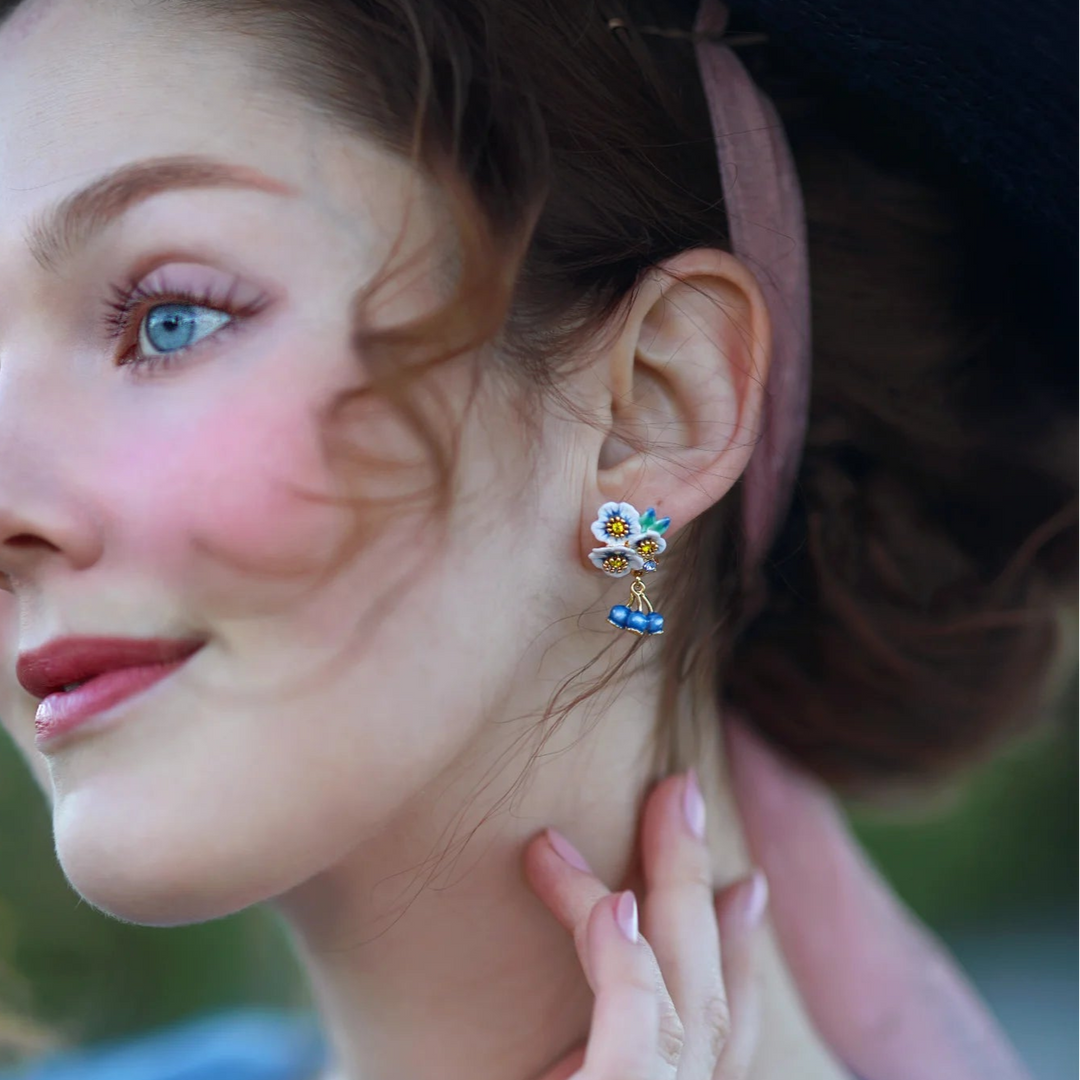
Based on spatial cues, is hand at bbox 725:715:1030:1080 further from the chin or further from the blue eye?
the blue eye

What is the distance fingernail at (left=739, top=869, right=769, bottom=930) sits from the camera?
1.30m

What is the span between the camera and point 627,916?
3.76ft

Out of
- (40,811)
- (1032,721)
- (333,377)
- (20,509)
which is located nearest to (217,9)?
(333,377)

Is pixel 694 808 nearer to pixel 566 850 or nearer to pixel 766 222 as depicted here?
pixel 566 850

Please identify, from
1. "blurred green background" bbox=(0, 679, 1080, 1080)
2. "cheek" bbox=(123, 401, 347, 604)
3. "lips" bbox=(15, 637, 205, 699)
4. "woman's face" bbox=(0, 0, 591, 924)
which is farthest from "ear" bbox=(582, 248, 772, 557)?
"blurred green background" bbox=(0, 679, 1080, 1080)

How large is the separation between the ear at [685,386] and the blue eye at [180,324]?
1.14ft

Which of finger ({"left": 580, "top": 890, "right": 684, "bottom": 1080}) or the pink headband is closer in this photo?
finger ({"left": 580, "top": 890, "right": 684, "bottom": 1080})

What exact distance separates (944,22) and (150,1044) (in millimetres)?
1817

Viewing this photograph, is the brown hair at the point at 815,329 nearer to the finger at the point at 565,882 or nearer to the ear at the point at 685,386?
the ear at the point at 685,386

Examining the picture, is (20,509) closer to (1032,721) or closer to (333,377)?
(333,377)

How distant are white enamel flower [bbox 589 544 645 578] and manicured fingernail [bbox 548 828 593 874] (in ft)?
0.90

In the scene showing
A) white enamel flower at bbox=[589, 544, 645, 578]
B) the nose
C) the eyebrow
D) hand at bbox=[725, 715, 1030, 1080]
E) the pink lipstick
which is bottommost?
hand at bbox=[725, 715, 1030, 1080]

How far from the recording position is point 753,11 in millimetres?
1150

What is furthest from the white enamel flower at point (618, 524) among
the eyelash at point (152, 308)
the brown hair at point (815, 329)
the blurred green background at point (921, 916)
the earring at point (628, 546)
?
the blurred green background at point (921, 916)
